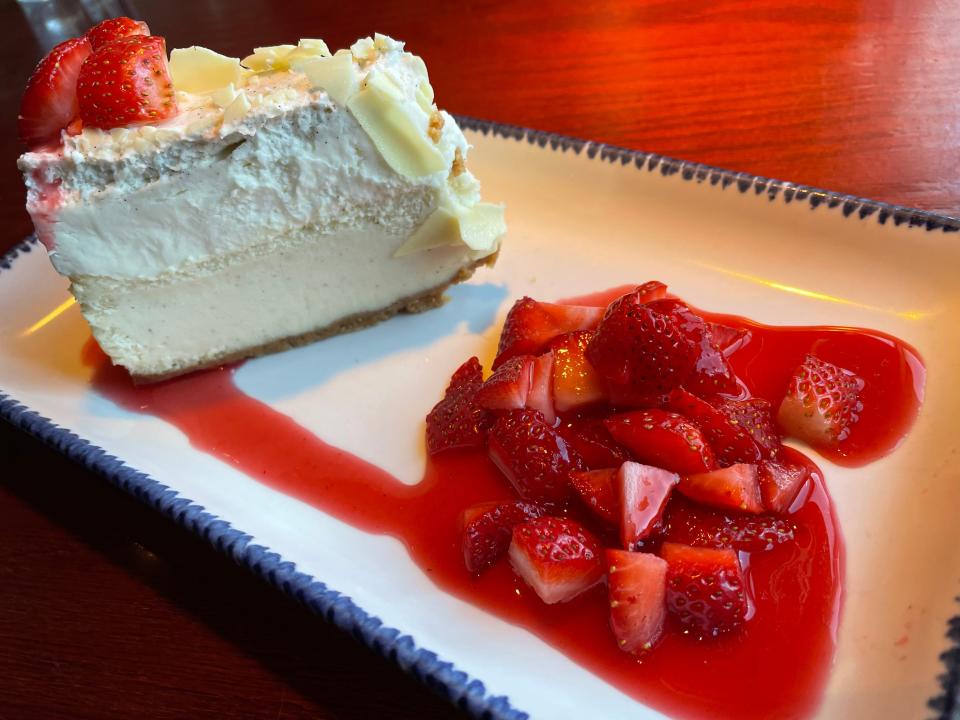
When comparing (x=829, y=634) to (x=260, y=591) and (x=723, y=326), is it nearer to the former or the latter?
(x=723, y=326)

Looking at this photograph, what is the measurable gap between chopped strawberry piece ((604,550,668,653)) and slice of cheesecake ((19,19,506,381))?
1.01 metres

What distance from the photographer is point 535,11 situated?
129 inches

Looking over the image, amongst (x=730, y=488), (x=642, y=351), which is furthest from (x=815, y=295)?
(x=730, y=488)

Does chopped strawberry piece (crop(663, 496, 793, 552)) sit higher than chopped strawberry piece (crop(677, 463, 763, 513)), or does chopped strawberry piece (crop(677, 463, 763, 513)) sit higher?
chopped strawberry piece (crop(677, 463, 763, 513))

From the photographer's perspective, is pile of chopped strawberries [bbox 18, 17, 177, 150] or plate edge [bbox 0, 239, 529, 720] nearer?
plate edge [bbox 0, 239, 529, 720]

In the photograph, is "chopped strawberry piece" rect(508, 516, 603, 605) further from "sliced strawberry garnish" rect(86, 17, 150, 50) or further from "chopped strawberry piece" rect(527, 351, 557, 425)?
"sliced strawberry garnish" rect(86, 17, 150, 50)

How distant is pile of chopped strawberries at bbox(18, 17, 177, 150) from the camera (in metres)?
1.61

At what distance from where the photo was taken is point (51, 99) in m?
1.62

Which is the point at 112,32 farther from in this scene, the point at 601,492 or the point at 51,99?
the point at 601,492

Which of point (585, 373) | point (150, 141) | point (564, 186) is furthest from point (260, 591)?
point (564, 186)

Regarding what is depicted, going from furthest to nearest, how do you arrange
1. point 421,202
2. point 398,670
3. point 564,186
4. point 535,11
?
point 535,11 → point 564,186 → point 421,202 → point 398,670

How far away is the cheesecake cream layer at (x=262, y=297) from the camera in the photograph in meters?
1.88

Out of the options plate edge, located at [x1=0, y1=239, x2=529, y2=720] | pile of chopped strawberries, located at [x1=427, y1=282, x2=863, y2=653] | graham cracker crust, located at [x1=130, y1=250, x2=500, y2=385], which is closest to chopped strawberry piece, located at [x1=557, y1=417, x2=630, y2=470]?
pile of chopped strawberries, located at [x1=427, y1=282, x2=863, y2=653]

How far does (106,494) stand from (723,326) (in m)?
1.56
